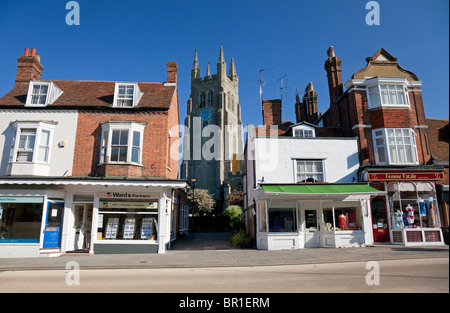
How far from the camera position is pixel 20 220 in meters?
14.9

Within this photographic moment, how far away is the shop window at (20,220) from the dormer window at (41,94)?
19.6ft

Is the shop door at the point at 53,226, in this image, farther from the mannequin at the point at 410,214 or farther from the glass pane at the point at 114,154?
the mannequin at the point at 410,214

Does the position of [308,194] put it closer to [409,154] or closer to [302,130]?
[302,130]

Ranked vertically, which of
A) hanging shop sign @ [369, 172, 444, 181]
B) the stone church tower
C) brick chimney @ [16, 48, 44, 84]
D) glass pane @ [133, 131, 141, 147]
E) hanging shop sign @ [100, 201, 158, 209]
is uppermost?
the stone church tower

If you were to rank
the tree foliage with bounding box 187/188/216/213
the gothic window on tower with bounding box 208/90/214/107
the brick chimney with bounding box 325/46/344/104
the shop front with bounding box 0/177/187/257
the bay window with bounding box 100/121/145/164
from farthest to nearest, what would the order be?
the gothic window on tower with bounding box 208/90/214/107 → the tree foliage with bounding box 187/188/216/213 → the brick chimney with bounding box 325/46/344/104 → the bay window with bounding box 100/121/145/164 → the shop front with bounding box 0/177/187/257

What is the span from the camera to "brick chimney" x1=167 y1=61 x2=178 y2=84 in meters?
19.8

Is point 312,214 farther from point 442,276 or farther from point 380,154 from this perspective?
point 442,276

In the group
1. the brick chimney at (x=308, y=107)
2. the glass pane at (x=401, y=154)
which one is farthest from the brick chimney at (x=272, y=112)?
the glass pane at (x=401, y=154)

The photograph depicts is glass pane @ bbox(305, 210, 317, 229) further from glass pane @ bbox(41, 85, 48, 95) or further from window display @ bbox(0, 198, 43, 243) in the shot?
glass pane @ bbox(41, 85, 48, 95)

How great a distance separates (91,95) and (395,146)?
64.0 feet

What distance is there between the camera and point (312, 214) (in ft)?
54.8

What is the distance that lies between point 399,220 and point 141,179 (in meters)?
14.9

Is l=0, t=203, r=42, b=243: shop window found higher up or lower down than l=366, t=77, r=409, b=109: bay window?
lower down

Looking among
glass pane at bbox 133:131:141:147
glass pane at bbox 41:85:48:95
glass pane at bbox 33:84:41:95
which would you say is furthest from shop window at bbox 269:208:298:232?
glass pane at bbox 33:84:41:95
